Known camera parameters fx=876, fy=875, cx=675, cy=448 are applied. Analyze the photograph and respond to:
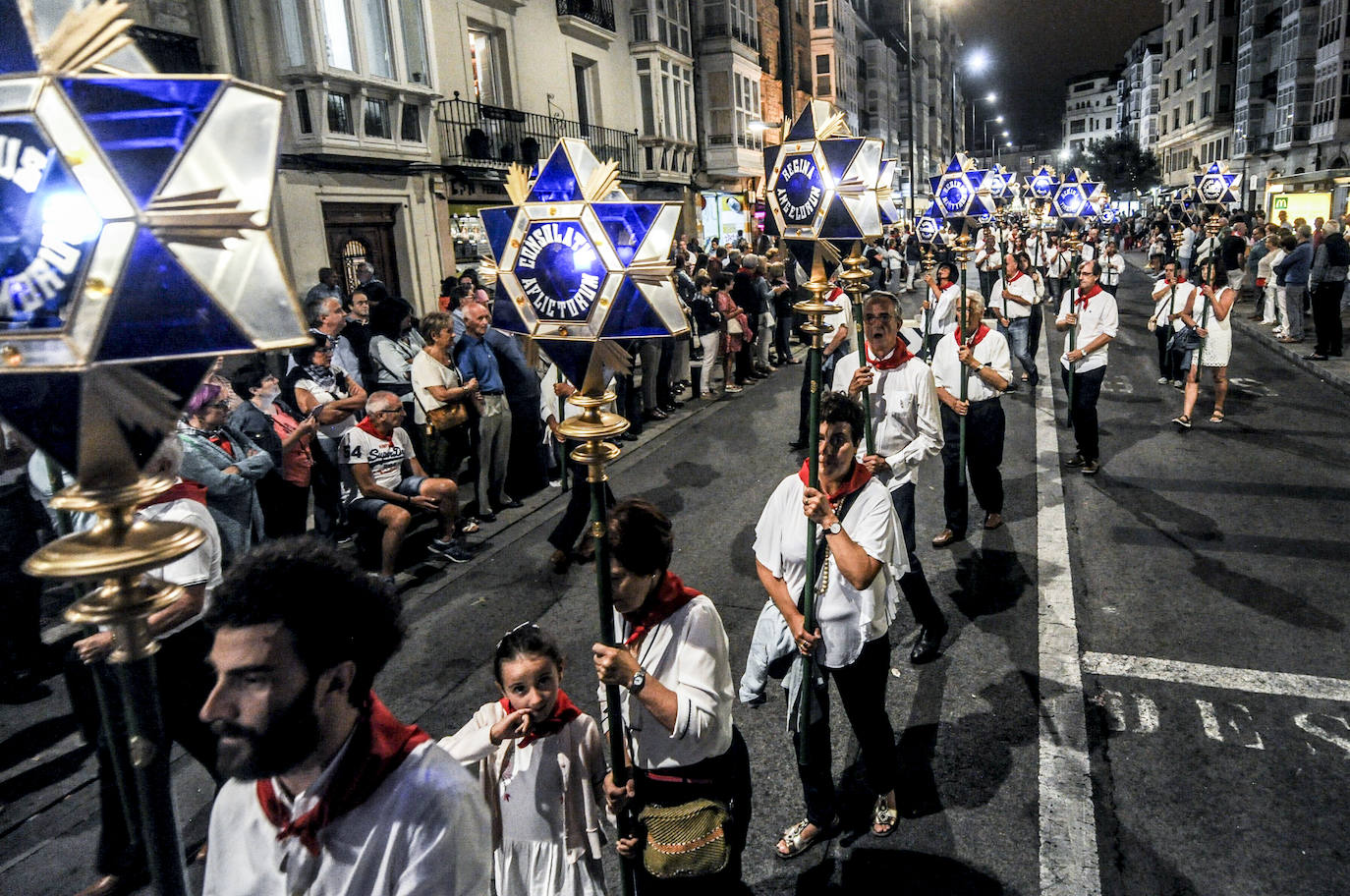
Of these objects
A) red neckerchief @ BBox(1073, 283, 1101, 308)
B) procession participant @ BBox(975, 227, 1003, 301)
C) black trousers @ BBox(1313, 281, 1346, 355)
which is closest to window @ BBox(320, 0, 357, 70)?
procession participant @ BBox(975, 227, 1003, 301)

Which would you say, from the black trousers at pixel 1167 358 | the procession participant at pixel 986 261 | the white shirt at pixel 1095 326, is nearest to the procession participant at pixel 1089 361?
the white shirt at pixel 1095 326

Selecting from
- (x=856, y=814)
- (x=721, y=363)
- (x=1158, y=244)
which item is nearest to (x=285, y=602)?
(x=856, y=814)

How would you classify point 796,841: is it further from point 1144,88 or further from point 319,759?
point 1144,88

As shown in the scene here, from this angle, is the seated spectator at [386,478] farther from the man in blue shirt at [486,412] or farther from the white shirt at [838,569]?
the white shirt at [838,569]

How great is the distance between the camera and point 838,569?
12.5 feet

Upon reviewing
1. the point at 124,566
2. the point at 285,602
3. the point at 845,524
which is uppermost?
the point at 124,566

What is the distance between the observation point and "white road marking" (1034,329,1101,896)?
3742mm

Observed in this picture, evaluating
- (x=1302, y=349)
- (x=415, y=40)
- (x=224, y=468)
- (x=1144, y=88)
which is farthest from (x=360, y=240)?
(x=1144, y=88)

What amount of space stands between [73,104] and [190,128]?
163mm

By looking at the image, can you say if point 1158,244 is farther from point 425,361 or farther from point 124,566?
point 124,566

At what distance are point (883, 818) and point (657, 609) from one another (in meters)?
1.87

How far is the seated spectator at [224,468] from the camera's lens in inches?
193

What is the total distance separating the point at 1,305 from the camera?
1.44 m

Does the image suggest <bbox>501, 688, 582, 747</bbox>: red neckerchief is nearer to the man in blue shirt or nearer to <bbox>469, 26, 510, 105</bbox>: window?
the man in blue shirt
